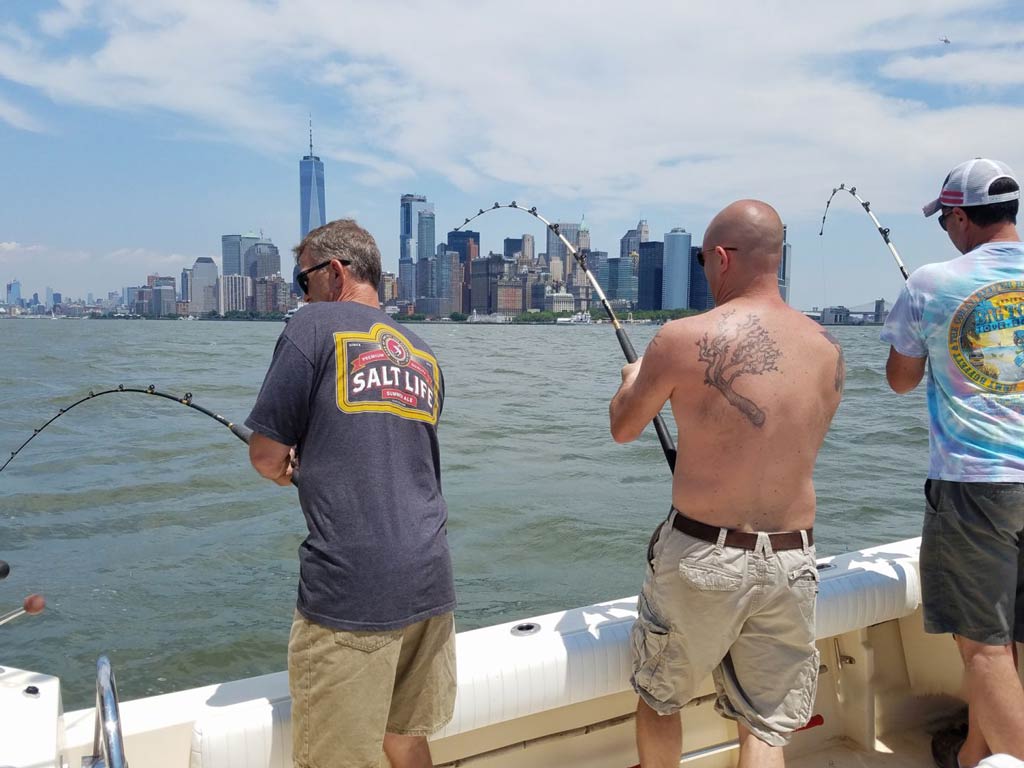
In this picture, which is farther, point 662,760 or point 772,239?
point 662,760

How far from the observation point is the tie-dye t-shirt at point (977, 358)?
2.16 meters

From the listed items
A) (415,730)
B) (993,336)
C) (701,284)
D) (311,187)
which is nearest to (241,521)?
(701,284)

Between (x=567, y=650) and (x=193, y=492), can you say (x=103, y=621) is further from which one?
(x=567, y=650)

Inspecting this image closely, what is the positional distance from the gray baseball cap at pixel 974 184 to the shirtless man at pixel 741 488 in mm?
635

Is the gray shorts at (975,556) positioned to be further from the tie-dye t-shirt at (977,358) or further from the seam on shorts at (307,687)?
the seam on shorts at (307,687)

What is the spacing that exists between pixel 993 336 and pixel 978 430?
0.24m

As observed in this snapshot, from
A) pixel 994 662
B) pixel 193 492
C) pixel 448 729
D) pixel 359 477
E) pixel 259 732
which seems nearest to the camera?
pixel 359 477

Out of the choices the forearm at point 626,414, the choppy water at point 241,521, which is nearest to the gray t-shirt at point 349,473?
the forearm at point 626,414

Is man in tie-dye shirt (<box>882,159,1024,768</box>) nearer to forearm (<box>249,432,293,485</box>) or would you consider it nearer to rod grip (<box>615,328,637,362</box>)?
rod grip (<box>615,328,637,362</box>)

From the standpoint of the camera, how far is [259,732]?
1942 millimetres

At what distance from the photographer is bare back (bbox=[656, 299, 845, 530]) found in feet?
6.09

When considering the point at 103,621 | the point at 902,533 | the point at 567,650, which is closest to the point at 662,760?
the point at 567,650

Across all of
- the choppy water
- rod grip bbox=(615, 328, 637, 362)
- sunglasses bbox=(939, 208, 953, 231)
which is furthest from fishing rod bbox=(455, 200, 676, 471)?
the choppy water

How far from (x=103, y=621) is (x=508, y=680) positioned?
15.0 feet
